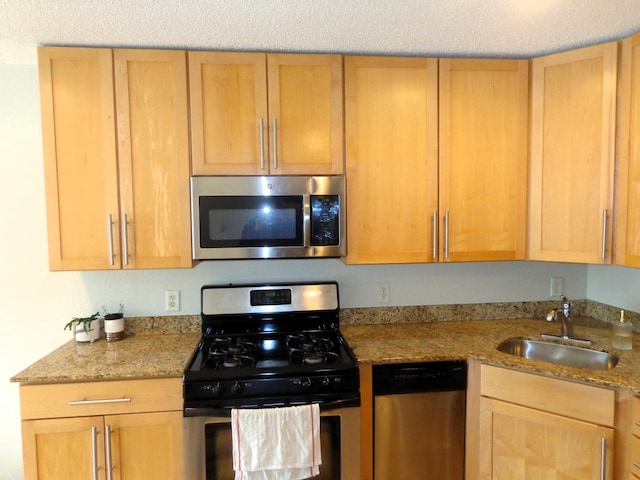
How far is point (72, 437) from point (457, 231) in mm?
1949

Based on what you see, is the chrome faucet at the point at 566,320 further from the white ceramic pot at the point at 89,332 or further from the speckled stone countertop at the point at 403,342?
the white ceramic pot at the point at 89,332

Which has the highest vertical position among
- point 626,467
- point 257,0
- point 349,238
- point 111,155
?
point 257,0

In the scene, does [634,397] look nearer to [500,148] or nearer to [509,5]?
[500,148]

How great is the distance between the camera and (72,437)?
5.36 feet

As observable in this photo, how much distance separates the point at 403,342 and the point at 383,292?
421 millimetres

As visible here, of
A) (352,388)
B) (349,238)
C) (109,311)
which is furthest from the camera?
(109,311)

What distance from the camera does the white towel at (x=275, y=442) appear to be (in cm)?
158

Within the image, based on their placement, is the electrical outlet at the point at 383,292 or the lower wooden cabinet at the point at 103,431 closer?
the lower wooden cabinet at the point at 103,431

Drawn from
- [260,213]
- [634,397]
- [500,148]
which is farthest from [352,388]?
[500,148]

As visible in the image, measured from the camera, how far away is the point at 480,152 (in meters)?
2.02

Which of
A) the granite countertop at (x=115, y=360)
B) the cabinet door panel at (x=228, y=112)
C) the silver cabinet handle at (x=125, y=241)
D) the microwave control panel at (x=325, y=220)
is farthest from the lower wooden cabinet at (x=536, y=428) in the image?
the silver cabinet handle at (x=125, y=241)

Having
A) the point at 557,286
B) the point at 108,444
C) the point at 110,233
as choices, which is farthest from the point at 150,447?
the point at 557,286

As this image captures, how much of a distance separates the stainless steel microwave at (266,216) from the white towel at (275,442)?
696 mm

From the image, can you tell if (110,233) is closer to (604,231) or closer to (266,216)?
(266,216)
